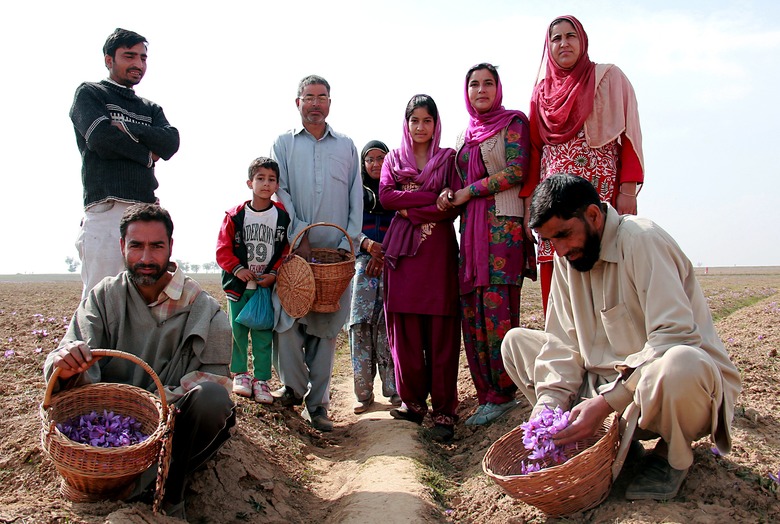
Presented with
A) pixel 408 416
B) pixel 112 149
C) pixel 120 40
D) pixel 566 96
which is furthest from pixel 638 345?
pixel 120 40

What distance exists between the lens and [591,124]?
4.53m

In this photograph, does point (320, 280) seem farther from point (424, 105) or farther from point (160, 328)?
point (160, 328)

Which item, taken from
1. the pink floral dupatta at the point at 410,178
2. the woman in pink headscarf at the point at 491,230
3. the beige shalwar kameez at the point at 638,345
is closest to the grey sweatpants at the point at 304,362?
the pink floral dupatta at the point at 410,178

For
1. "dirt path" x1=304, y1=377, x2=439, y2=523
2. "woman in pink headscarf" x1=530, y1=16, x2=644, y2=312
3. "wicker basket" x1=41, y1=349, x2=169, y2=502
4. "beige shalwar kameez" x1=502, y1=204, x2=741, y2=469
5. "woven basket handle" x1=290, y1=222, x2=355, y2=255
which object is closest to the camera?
"wicker basket" x1=41, y1=349, x2=169, y2=502

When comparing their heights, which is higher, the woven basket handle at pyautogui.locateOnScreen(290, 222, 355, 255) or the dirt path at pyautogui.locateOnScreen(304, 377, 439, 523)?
the woven basket handle at pyautogui.locateOnScreen(290, 222, 355, 255)

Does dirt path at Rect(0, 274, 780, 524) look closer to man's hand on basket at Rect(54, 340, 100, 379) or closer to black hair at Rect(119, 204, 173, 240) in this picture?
man's hand on basket at Rect(54, 340, 100, 379)

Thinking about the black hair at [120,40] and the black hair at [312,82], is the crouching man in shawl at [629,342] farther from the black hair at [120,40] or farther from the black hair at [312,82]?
the black hair at [120,40]

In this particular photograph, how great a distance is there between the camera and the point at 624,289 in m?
3.28

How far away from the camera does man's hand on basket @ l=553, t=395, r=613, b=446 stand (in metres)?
3.04

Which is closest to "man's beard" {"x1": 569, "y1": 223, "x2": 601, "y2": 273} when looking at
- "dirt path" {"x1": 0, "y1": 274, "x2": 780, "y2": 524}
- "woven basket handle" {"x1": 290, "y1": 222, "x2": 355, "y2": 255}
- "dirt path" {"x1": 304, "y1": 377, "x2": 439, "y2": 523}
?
"dirt path" {"x1": 0, "y1": 274, "x2": 780, "y2": 524}

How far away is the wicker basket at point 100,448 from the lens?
277cm

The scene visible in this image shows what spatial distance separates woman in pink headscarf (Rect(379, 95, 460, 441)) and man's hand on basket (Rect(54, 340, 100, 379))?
2.60 meters

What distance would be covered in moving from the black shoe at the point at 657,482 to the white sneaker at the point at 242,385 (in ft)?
10.3

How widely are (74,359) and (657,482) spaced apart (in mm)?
2777
